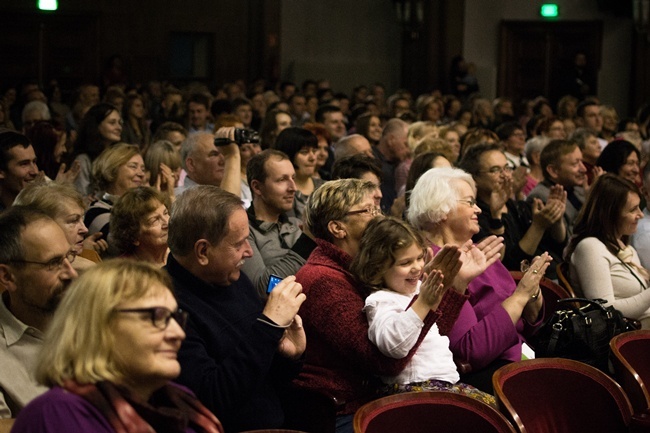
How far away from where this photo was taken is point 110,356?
6.59 ft

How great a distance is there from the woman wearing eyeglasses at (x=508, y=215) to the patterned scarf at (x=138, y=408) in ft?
10.2

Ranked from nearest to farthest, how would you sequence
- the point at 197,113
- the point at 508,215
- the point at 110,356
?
1. the point at 110,356
2. the point at 508,215
3. the point at 197,113

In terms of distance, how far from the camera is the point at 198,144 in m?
5.66

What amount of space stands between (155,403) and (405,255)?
4.25ft

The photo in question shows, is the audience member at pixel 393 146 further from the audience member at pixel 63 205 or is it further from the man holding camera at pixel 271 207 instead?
the audience member at pixel 63 205

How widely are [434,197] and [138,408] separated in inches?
87.1

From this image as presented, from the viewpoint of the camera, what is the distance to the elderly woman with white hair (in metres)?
3.52

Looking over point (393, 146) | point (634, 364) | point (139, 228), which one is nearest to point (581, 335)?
point (634, 364)

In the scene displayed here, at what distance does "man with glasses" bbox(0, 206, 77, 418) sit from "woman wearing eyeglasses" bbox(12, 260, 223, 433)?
2.63 ft

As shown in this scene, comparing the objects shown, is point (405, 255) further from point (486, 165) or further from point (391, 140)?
point (391, 140)

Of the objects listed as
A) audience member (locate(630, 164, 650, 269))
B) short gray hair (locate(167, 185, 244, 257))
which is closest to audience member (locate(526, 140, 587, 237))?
audience member (locate(630, 164, 650, 269))

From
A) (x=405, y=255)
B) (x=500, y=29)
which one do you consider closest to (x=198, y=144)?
(x=405, y=255)

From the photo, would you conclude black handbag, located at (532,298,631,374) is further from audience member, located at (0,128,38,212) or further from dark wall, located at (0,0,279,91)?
dark wall, located at (0,0,279,91)

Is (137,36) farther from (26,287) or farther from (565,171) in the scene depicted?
(26,287)
